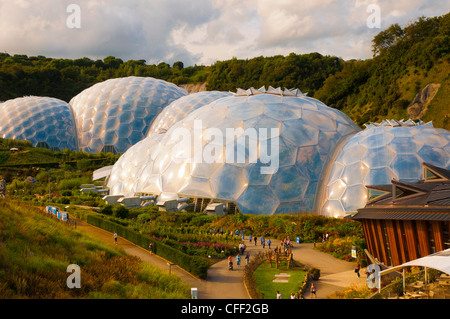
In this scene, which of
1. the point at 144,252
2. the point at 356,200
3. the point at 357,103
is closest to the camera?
the point at 144,252

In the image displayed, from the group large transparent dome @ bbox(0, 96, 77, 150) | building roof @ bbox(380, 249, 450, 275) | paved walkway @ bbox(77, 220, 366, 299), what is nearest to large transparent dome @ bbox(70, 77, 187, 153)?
large transparent dome @ bbox(0, 96, 77, 150)

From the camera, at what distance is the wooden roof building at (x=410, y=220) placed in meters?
13.1

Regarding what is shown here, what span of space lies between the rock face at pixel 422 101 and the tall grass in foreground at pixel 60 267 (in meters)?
45.3

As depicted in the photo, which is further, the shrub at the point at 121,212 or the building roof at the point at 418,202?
the shrub at the point at 121,212

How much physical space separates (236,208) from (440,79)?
38.0 meters

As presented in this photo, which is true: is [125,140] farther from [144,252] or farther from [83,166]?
[144,252]

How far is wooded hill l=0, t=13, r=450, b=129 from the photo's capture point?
5175cm

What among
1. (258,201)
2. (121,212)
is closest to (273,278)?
(258,201)

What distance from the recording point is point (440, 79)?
50.8m

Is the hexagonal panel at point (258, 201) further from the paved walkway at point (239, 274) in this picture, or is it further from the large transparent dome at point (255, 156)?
the paved walkway at point (239, 274)

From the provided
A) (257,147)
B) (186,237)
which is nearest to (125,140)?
(257,147)

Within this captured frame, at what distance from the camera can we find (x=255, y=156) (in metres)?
27.7

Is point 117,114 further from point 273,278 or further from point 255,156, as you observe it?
point 273,278

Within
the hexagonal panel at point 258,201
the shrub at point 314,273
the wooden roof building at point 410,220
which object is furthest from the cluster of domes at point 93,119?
the wooden roof building at point 410,220
